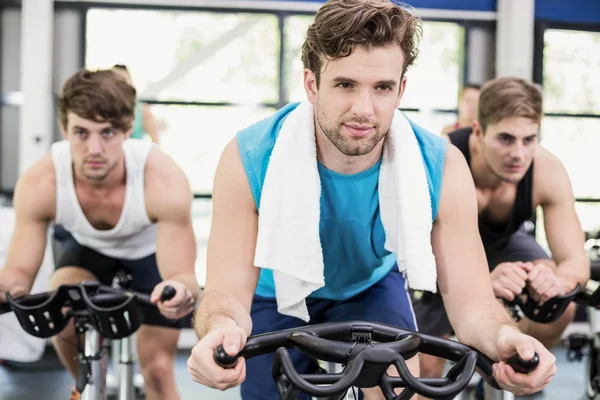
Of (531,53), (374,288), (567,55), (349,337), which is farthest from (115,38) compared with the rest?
(349,337)

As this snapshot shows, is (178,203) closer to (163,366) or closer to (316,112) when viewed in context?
(163,366)

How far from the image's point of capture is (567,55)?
5.54 metres

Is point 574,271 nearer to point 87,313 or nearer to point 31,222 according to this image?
point 87,313

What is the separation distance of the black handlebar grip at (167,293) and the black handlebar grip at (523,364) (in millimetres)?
890

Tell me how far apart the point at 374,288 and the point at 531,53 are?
382cm

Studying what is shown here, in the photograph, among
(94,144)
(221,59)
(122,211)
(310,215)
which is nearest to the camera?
(310,215)

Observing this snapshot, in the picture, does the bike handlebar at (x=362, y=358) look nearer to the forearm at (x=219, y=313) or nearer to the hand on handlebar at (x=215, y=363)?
the hand on handlebar at (x=215, y=363)

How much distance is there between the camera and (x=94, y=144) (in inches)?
98.3

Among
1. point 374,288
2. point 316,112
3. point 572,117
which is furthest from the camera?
point 572,117

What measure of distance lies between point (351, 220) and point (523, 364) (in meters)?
0.59

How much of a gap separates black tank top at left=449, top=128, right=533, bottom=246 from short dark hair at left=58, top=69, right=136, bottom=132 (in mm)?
1175

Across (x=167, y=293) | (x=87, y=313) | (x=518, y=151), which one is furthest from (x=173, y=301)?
(x=518, y=151)

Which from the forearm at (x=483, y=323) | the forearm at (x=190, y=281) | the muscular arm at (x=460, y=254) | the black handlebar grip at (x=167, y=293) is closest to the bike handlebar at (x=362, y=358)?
the forearm at (x=483, y=323)

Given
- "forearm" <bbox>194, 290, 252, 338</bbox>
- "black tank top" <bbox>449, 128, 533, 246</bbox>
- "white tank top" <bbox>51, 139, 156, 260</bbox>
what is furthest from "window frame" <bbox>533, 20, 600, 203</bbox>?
"forearm" <bbox>194, 290, 252, 338</bbox>
